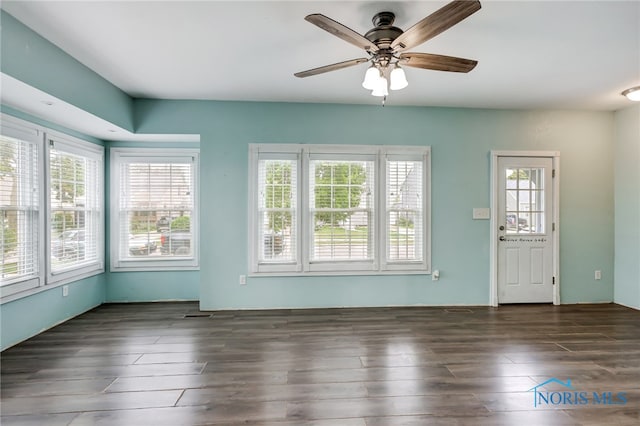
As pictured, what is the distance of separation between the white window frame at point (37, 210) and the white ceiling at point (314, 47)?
0.89 metres

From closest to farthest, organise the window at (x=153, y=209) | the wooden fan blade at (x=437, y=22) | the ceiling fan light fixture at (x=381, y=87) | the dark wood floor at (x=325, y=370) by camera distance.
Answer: the wooden fan blade at (x=437, y=22) → the dark wood floor at (x=325, y=370) → the ceiling fan light fixture at (x=381, y=87) → the window at (x=153, y=209)

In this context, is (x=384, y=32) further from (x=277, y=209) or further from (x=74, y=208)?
(x=74, y=208)

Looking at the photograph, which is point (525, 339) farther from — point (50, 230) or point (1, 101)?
point (1, 101)

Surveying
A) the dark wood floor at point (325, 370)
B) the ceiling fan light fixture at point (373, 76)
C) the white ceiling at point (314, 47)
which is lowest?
the dark wood floor at point (325, 370)

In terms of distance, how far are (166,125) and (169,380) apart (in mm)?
2983

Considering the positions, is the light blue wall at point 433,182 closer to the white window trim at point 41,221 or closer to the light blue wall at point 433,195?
the light blue wall at point 433,195

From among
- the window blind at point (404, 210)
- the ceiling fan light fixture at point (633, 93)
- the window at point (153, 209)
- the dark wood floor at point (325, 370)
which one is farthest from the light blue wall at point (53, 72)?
the ceiling fan light fixture at point (633, 93)

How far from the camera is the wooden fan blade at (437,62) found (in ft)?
7.58

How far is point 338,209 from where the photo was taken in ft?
14.1

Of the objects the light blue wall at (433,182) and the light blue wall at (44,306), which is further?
the light blue wall at (433,182)

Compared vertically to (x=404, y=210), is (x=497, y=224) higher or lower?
lower

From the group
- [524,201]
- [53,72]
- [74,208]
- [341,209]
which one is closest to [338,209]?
[341,209]

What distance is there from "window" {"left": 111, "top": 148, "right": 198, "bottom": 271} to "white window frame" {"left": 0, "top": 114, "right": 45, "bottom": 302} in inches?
43.5

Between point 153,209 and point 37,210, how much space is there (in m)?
1.33
